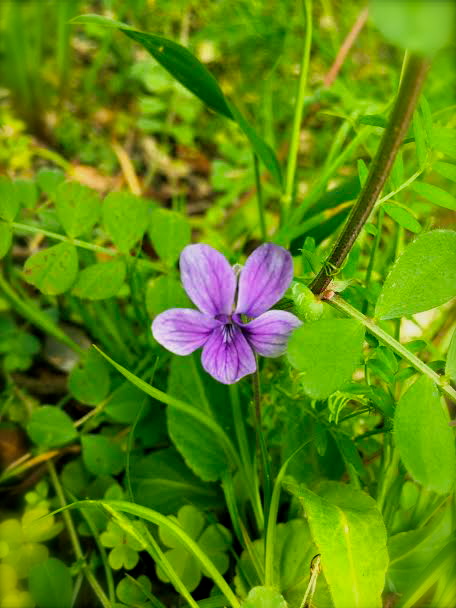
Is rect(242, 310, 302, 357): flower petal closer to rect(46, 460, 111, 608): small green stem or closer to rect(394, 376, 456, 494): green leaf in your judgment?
rect(394, 376, 456, 494): green leaf

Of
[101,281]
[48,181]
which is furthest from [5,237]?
[48,181]

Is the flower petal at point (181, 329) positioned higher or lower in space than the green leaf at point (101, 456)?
higher

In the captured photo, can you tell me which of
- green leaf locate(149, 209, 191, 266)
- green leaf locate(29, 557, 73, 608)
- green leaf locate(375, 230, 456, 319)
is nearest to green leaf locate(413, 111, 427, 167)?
green leaf locate(375, 230, 456, 319)

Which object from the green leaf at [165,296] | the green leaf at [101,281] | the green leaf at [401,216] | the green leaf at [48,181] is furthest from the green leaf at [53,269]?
the green leaf at [401,216]

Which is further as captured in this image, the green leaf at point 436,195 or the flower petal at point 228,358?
the green leaf at point 436,195

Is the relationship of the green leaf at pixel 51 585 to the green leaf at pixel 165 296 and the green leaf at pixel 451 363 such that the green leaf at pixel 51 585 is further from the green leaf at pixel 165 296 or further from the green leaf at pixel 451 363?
the green leaf at pixel 451 363

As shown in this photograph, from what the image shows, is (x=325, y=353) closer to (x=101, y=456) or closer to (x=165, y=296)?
(x=165, y=296)

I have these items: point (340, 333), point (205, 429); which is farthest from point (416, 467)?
point (205, 429)
